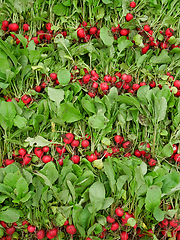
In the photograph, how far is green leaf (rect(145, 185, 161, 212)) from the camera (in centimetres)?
76

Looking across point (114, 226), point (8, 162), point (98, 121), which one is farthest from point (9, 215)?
point (98, 121)

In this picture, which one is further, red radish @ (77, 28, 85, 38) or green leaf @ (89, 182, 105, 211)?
red radish @ (77, 28, 85, 38)

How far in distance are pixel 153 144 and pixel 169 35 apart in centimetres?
61

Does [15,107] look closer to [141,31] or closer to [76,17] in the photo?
[76,17]

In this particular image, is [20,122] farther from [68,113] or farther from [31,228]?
[31,228]

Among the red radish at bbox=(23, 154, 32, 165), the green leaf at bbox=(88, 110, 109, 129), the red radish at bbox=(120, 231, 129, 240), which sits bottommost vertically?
the red radish at bbox=(120, 231, 129, 240)

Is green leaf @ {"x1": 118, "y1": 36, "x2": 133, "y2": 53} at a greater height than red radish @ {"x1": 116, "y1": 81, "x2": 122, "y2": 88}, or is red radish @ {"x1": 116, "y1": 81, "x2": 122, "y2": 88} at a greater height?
green leaf @ {"x1": 118, "y1": 36, "x2": 133, "y2": 53}

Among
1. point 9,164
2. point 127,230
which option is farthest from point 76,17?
point 127,230

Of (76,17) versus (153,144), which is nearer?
(153,144)

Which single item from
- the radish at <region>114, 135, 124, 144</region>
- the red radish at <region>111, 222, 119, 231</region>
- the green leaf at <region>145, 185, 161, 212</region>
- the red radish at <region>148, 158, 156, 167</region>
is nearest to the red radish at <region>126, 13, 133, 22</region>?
the radish at <region>114, 135, 124, 144</region>

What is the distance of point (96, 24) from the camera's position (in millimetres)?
1037

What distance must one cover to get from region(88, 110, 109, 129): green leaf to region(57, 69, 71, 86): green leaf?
0.72ft

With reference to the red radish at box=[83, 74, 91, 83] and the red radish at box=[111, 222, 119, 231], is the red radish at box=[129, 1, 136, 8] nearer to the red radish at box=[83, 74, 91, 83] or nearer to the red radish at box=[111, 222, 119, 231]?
the red radish at box=[83, 74, 91, 83]

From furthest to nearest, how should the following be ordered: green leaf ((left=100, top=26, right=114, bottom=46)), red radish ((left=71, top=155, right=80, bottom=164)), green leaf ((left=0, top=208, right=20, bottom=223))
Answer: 1. green leaf ((left=100, top=26, right=114, bottom=46))
2. red radish ((left=71, top=155, right=80, bottom=164))
3. green leaf ((left=0, top=208, right=20, bottom=223))
